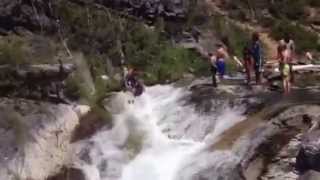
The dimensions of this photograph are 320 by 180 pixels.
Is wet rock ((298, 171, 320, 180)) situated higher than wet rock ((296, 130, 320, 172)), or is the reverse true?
wet rock ((296, 130, 320, 172))

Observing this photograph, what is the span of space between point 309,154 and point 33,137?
620cm

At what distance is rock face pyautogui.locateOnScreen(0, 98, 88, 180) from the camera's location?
14.2 metres

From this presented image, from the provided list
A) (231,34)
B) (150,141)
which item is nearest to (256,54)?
(150,141)

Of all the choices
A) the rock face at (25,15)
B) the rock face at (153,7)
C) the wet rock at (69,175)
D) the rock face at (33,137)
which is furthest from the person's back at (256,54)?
the rock face at (153,7)

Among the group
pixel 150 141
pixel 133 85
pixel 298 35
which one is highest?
pixel 133 85

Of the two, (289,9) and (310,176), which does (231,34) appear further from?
(310,176)

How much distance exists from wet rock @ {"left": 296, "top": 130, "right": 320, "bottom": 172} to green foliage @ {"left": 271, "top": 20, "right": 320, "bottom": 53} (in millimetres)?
13767

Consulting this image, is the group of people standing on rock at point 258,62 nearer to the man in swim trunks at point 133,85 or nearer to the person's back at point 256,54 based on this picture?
the person's back at point 256,54

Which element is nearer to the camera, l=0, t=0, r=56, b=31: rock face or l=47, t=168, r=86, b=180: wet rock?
l=47, t=168, r=86, b=180: wet rock

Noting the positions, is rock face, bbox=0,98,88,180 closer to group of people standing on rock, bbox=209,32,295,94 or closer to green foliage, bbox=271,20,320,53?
group of people standing on rock, bbox=209,32,295,94

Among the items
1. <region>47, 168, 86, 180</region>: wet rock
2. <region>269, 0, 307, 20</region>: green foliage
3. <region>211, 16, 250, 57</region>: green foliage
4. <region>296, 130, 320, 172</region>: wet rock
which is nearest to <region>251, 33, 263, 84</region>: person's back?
<region>296, 130, 320, 172</region>: wet rock

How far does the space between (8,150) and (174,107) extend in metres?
5.08

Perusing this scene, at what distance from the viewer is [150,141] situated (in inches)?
624

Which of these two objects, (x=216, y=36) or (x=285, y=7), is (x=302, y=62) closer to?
(x=216, y=36)
